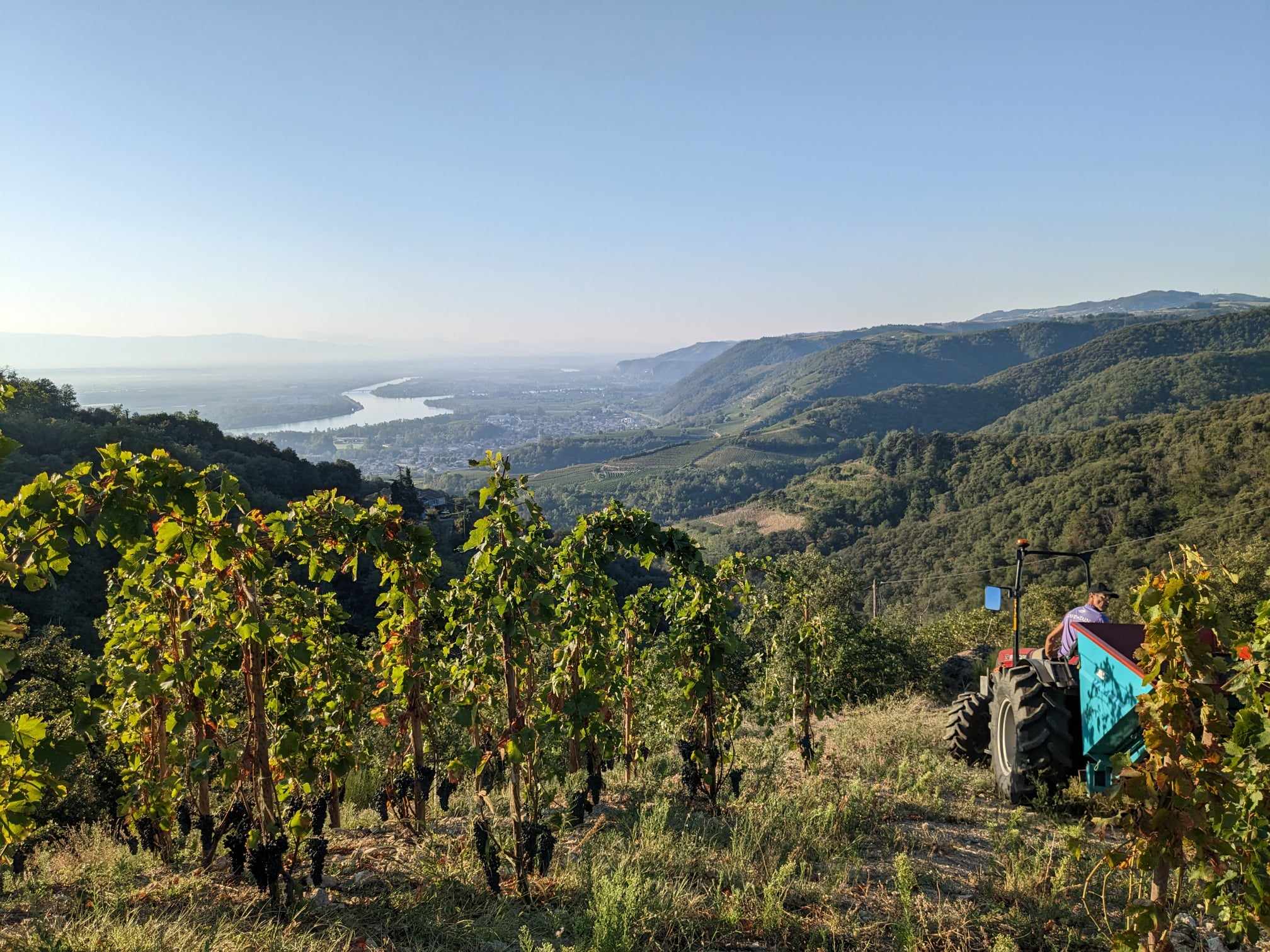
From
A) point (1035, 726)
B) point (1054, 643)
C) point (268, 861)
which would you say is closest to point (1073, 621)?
point (1054, 643)

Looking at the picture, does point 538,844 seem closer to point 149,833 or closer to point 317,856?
point 317,856

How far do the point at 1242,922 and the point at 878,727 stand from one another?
5.53 metres

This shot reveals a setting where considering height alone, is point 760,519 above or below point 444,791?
below

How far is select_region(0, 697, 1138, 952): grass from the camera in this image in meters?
3.18

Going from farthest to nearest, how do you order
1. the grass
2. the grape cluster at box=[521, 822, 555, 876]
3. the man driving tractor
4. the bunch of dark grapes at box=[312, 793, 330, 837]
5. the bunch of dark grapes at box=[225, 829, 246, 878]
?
1. the man driving tractor
2. the bunch of dark grapes at box=[312, 793, 330, 837]
3. the grape cluster at box=[521, 822, 555, 876]
4. the bunch of dark grapes at box=[225, 829, 246, 878]
5. the grass

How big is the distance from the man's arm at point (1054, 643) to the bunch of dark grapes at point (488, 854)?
5.38m

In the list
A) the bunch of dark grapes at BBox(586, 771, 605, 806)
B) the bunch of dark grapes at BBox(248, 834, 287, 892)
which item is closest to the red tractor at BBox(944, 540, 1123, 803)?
the bunch of dark grapes at BBox(586, 771, 605, 806)

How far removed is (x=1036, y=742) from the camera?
5254 millimetres

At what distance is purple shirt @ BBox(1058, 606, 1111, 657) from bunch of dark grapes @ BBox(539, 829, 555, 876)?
15.2 feet

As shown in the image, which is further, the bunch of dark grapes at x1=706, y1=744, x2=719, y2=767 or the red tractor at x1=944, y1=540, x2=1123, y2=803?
the red tractor at x1=944, y1=540, x2=1123, y2=803

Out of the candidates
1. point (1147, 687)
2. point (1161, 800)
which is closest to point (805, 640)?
point (1147, 687)

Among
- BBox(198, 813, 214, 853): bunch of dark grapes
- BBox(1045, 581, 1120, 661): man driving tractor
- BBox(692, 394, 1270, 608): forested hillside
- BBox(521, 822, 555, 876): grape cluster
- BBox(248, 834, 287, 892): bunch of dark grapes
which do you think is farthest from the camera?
BBox(692, 394, 1270, 608): forested hillside

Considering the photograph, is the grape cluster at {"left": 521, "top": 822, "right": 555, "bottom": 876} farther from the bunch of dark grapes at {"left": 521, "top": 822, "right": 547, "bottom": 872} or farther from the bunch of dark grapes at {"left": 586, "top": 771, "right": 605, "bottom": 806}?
the bunch of dark grapes at {"left": 586, "top": 771, "right": 605, "bottom": 806}

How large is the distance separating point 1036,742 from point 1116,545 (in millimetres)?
49031
